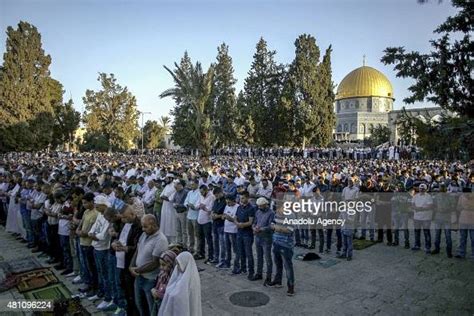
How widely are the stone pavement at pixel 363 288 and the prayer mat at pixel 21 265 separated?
1.70 ft

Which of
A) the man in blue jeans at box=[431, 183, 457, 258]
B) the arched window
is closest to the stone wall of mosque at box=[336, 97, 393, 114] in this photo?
the arched window

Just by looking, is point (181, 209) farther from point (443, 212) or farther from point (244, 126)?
point (244, 126)

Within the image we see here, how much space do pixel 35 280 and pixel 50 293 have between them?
0.86 meters

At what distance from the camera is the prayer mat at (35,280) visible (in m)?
6.67

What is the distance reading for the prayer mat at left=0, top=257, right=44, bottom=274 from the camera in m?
7.71

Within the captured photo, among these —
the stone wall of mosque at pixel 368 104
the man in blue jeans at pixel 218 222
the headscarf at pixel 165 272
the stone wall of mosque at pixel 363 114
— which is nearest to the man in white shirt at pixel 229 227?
the man in blue jeans at pixel 218 222

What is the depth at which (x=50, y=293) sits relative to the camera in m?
6.43

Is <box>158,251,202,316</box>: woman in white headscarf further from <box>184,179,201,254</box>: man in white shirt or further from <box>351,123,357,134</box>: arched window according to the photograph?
<box>351,123,357,134</box>: arched window

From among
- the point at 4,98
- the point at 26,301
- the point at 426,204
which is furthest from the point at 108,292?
the point at 4,98

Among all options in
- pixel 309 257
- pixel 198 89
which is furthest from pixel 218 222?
pixel 198 89

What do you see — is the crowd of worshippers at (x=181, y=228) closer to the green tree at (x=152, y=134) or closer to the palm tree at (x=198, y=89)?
the palm tree at (x=198, y=89)

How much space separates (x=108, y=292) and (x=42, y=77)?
1332 inches

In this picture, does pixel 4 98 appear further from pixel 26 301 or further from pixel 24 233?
pixel 26 301

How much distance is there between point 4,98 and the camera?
3038 centimetres
